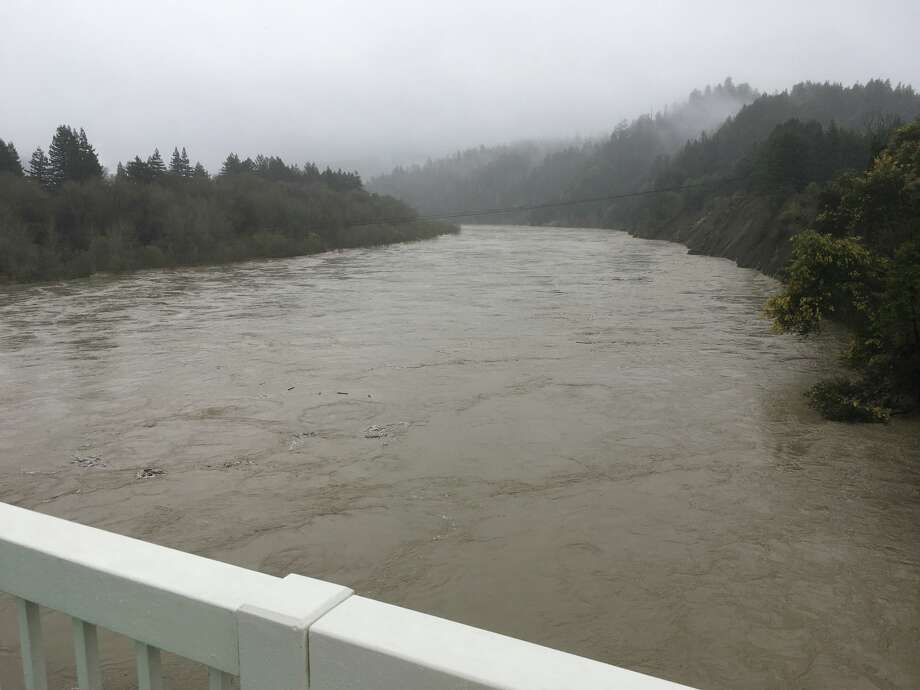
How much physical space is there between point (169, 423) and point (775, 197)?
44.7m

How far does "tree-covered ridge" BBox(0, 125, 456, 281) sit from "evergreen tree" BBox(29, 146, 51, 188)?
0.25 feet

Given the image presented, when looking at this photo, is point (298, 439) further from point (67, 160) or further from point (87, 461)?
point (67, 160)

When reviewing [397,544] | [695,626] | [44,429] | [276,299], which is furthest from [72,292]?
[695,626]

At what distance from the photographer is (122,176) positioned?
184ft

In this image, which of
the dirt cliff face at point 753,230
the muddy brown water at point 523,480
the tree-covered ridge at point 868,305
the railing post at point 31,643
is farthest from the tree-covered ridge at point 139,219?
the railing post at point 31,643

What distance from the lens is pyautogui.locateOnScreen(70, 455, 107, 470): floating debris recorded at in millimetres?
8719

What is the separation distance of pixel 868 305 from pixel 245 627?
13262 millimetres

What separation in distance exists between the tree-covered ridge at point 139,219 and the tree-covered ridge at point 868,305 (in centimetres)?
3496

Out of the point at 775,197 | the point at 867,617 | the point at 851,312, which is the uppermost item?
the point at 775,197

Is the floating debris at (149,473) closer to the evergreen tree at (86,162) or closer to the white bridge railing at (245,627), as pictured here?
the white bridge railing at (245,627)

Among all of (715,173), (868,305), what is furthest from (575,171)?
(868,305)

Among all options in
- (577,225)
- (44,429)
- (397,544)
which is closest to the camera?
(397,544)

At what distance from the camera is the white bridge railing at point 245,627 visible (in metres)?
1.21

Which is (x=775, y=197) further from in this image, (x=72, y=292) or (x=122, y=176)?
(x=122, y=176)
